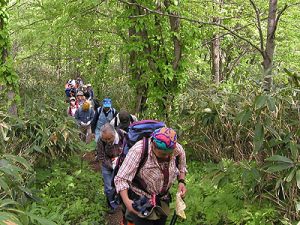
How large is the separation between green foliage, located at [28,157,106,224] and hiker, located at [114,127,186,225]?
1920 mm

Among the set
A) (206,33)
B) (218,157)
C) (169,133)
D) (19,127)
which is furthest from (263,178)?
(206,33)

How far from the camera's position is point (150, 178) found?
142 inches

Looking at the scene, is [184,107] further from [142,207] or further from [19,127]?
[142,207]

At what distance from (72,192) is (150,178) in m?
3.24

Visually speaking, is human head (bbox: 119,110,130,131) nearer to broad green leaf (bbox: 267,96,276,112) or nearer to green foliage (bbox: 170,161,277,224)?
green foliage (bbox: 170,161,277,224)

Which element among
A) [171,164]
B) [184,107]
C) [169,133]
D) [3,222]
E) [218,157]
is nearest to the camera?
[3,222]

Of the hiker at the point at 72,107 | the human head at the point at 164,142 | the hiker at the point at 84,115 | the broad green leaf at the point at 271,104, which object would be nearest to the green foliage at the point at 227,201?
the broad green leaf at the point at 271,104

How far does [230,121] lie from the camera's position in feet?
21.2

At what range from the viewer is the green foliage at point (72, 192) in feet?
18.7

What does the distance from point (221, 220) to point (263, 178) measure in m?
0.86

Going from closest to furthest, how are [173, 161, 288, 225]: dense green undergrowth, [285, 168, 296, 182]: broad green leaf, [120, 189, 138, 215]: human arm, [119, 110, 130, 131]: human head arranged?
[120, 189, 138, 215]: human arm
[285, 168, 296, 182]: broad green leaf
[173, 161, 288, 225]: dense green undergrowth
[119, 110, 130, 131]: human head

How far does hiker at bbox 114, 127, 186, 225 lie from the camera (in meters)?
3.41

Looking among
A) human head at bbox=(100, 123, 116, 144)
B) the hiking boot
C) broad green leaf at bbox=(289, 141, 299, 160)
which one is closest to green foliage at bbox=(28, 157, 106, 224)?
the hiking boot

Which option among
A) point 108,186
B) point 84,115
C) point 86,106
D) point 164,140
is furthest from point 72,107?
point 164,140
